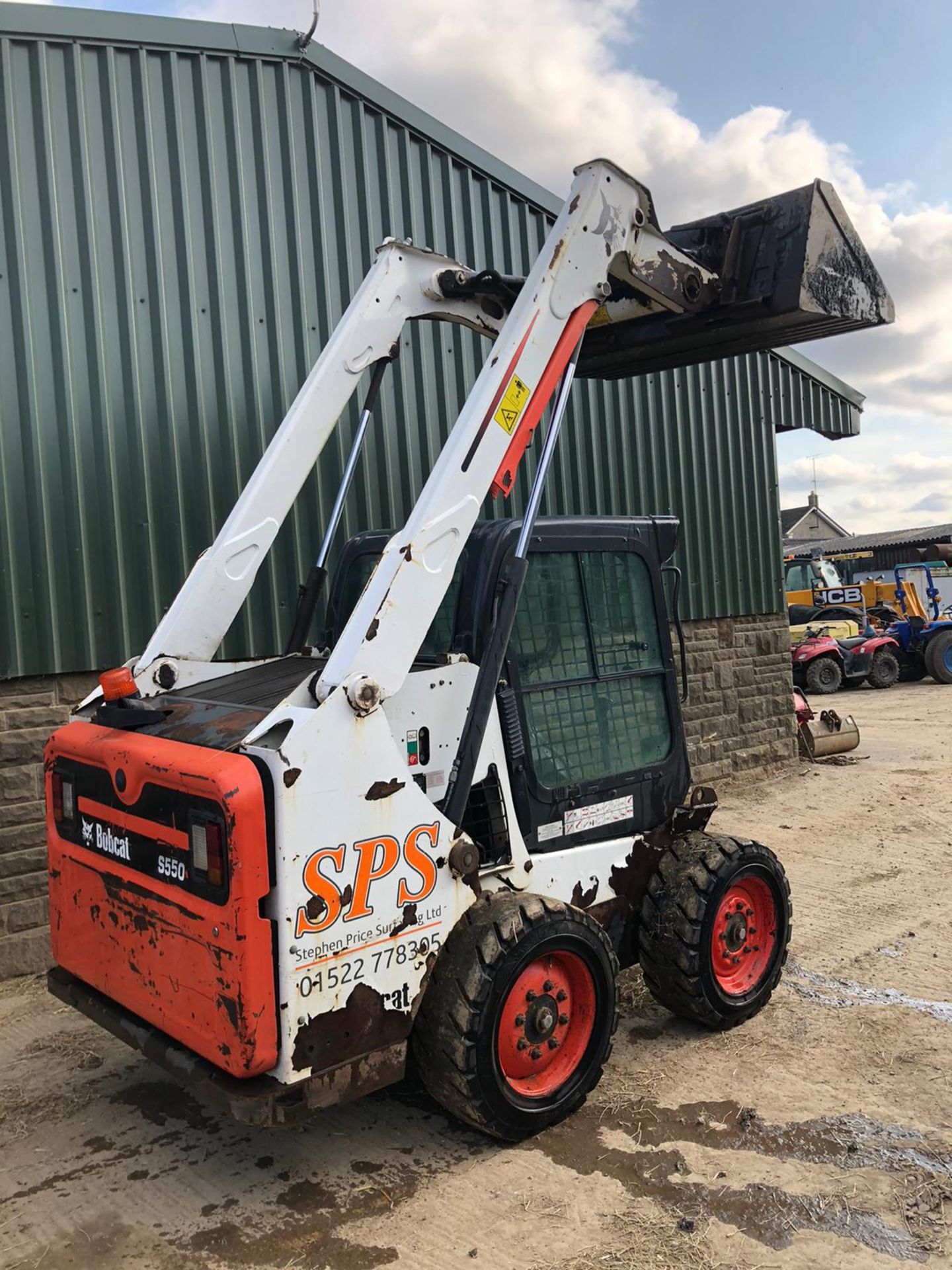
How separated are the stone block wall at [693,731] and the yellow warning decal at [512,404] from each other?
11.4ft

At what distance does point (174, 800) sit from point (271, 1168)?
1464 mm

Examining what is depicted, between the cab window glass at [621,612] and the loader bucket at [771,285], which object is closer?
the cab window glass at [621,612]

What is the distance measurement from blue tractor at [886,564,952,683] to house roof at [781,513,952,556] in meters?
18.6

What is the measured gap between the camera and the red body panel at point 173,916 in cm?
295

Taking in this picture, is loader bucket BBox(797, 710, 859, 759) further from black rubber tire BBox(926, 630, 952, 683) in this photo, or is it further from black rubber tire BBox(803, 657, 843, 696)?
black rubber tire BBox(926, 630, 952, 683)

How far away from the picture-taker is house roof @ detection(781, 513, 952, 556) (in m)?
42.0

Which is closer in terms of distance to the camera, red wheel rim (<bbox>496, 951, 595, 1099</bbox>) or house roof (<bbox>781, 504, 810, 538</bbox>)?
red wheel rim (<bbox>496, 951, 595, 1099</bbox>)

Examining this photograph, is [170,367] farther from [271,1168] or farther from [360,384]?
[271,1168]

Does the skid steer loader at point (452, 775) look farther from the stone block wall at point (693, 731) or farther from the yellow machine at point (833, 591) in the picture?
the yellow machine at point (833, 591)

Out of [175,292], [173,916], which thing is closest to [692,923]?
[173,916]

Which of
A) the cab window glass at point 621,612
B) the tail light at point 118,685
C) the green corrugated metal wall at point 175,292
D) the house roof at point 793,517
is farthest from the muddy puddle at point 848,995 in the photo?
the house roof at point 793,517

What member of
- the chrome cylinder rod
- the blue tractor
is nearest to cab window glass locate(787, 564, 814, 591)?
the blue tractor

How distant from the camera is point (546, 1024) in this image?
12.0 ft

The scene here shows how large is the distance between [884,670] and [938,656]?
121 centimetres
